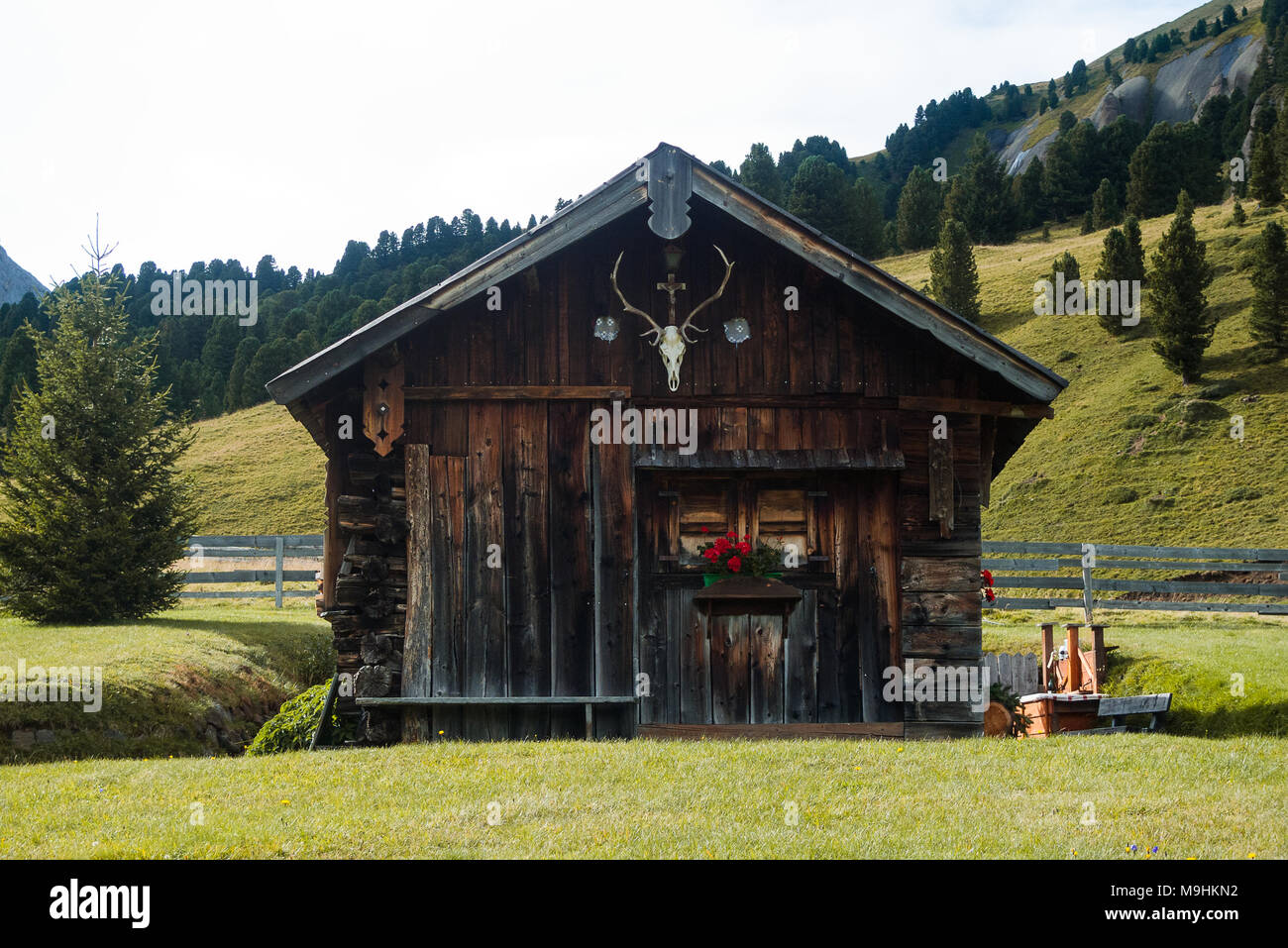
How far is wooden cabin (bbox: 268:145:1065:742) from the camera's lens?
1198cm

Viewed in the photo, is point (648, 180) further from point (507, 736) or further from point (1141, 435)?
point (1141, 435)

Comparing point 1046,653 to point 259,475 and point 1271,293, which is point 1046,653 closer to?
point 1271,293

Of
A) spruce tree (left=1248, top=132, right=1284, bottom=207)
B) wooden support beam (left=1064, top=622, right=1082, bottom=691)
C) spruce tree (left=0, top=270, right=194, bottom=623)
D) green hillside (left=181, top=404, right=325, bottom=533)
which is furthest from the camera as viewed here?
spruce tree (left=1248, top=132, right=1284, bottom=207)

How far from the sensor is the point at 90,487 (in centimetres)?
2198

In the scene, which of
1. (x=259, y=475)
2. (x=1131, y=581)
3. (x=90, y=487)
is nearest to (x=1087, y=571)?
(x=1131, y=581)

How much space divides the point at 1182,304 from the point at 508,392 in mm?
43735

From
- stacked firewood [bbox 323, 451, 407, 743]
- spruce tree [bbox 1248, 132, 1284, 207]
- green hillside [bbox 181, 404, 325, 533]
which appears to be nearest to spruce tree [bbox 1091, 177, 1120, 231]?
spruce tree [bbox 1248, 132, 1284, 207]

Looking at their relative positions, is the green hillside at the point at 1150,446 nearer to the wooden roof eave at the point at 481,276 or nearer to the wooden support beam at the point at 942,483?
the wooden support beam at the point at 942,483

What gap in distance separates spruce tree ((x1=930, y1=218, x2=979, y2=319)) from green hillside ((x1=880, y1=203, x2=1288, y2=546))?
4.69 m

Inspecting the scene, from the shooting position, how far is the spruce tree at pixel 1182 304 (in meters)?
47.6

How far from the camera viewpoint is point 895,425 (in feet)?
40.6

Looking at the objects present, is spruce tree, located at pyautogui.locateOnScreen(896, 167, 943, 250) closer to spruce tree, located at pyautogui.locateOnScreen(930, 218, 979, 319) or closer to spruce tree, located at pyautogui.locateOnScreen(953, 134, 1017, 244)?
spruce tree, located at pyautogui.locateOnScreen(953, 134, 1017, 244)

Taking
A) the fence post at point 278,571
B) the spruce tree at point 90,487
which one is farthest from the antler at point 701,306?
the fence post at point 278,571

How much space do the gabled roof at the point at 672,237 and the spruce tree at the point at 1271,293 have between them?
41.6 m
